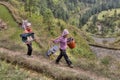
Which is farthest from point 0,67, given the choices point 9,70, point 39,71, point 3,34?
point 3,34

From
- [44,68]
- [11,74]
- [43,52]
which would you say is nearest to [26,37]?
[43,52]

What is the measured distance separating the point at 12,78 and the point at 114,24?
180m

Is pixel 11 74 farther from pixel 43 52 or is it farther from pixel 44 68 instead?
pixel 43 52

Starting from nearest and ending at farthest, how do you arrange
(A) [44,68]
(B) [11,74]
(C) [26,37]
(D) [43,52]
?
1. (B) [11,74]
2. (A) [44,68]
3. (C) [26,37]
4. (D) [43,52]

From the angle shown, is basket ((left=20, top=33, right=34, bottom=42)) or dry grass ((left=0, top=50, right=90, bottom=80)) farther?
basket ((left=20, top=33, right=34, bottom=42))

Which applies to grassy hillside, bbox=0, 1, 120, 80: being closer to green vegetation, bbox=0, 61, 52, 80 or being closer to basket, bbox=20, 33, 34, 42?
basket, bbox=20, 33, 34, 42

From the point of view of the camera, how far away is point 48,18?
44344 mm

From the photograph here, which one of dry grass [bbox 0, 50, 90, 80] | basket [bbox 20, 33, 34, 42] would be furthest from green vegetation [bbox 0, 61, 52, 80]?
basket [bbox 20, 33, 34, 42]

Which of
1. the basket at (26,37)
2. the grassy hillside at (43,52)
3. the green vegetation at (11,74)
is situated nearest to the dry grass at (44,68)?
the grassy hillside at (43,52)

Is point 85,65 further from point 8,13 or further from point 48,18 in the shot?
point 48,18

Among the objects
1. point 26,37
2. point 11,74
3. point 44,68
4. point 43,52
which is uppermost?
point 26,37

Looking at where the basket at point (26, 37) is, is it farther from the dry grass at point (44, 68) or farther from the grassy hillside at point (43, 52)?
the grassy hillside at point (43, 52)

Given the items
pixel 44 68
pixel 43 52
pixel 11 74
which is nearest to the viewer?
pixel 11 74

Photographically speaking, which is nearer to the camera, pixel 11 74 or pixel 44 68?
pixel 11 74
